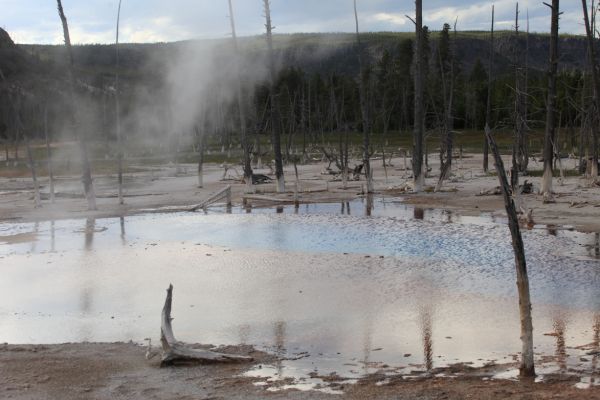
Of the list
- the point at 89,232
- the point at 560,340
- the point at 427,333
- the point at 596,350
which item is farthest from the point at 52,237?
the point at 596,350

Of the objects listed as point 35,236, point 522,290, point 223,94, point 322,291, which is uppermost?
point 223,94

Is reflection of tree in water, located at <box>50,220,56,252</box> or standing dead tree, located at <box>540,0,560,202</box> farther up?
standing dead tree, located at <box>540,0,560,202</box>

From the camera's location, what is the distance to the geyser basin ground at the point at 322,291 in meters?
8.95

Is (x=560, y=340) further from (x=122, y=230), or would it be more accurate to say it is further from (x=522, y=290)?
(x=122, y=230)

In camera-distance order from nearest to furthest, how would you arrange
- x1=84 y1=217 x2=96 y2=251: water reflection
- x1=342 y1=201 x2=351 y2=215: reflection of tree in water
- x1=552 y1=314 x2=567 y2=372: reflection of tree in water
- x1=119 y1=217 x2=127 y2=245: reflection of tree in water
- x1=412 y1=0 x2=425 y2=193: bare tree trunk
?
x1=552 y1=314 x2=567 y2=372: reflection of tree in water
x1=84 y1=217 x2=96 y2=251: water reflection
x1=119 y1=217 x2=127 y2=245: reflection of tree in water
x1=342 y1=201 x2=351 y2=215: reflection of tree in water
x1=412 y1=0 x2=425 y2=193: bare tree trunk

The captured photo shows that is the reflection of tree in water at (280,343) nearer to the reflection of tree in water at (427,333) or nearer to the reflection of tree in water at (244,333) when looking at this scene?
the reflection of tree in water at (244,333)

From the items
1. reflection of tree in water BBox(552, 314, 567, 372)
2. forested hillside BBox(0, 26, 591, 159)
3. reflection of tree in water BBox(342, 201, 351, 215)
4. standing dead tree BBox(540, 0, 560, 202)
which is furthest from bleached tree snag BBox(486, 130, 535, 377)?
forested hillside BBox(0, 26, 591, 159)

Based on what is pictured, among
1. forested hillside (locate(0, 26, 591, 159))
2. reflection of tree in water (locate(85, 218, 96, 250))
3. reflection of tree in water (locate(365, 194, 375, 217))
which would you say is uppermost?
forested hillside (locate(0, 26, 591, 159))

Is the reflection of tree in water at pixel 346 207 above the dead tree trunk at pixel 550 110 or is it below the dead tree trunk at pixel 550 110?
below

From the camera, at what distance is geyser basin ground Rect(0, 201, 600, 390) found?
8.95 metres

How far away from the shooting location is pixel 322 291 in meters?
12.2

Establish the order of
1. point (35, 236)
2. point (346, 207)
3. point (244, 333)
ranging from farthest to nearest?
1. point (346, 207)
2. point (35, 236)
3. point (244, 333)

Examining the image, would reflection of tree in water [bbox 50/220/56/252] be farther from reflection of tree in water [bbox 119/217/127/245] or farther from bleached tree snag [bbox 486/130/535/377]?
bleached tree snag [bbox 486/130/535/377]

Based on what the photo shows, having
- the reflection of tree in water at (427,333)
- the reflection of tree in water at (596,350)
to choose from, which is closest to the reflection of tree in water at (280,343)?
the reflection of tree in water at (427,333)
